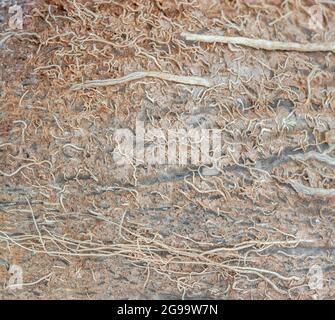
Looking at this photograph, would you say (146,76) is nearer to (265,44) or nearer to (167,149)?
(167,149)

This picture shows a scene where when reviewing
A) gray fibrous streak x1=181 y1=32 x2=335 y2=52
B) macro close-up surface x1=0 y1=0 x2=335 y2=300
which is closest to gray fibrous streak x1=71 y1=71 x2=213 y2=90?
macro close-up surface x1=0 y1=0 x2=335 y2=300

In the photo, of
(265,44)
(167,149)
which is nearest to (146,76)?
(167,149)

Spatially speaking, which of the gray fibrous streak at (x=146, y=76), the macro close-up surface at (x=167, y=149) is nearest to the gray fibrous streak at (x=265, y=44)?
the macro close-up surface at (x=167, y=149)

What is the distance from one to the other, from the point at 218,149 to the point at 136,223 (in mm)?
356

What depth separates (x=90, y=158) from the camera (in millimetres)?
1400

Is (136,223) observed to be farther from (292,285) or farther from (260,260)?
(292,285)

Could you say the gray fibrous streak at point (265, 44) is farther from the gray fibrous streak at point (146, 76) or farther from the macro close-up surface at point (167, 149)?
the gray fibrous streak at point (146, 76)

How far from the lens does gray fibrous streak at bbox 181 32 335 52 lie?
4.35 feet

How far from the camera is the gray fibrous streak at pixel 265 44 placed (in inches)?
52.2

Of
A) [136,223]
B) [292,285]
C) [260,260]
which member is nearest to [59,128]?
[136,223]

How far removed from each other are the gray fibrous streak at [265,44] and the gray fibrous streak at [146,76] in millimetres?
127

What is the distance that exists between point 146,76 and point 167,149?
0.81 ft

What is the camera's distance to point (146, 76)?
4.54 ft

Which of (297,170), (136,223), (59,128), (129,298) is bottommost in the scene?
(129,298)
